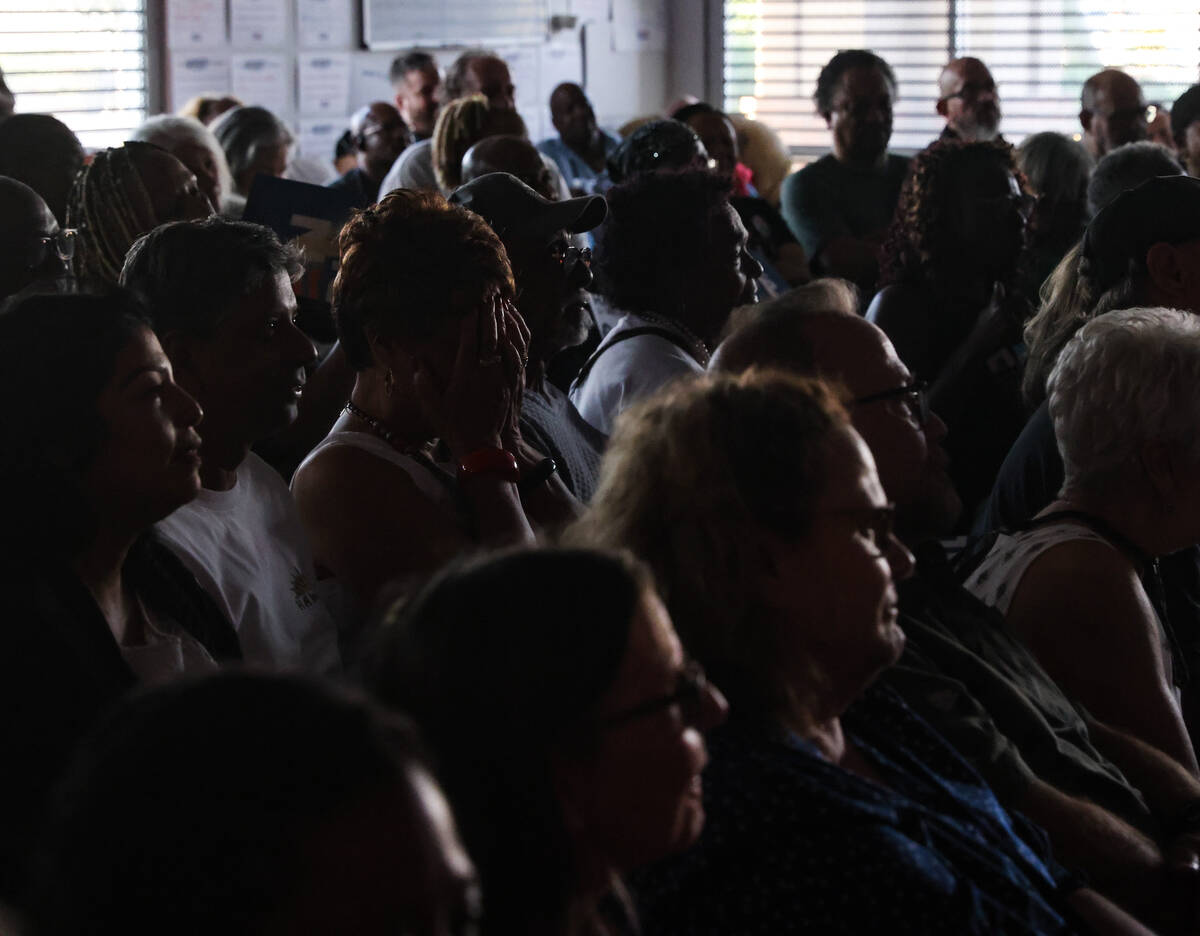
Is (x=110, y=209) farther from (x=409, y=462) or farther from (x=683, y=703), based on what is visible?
(x=683, y=703)

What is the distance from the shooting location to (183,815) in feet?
2.36

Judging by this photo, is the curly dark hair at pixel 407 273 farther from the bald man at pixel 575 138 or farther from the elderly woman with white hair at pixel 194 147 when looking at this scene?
the bald man at pixel 575 138

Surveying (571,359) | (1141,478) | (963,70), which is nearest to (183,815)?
(1141,478)

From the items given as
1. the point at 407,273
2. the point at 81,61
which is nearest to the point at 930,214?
the point at 407,273

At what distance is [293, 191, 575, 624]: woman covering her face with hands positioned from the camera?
2305 millimetres

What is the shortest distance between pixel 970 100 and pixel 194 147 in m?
3.69

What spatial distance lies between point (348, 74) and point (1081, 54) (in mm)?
4924

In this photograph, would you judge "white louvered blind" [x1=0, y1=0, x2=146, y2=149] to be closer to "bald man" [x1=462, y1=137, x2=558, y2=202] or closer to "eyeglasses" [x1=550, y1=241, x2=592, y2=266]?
"bald man" [x1=462, y1=137, x2=558, y2=202]

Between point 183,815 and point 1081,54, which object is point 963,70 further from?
point 183,815

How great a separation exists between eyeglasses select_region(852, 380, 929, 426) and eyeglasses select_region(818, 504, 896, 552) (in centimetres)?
51

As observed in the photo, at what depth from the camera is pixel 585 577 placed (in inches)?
43.7

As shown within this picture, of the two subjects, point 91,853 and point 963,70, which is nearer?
point 91,853

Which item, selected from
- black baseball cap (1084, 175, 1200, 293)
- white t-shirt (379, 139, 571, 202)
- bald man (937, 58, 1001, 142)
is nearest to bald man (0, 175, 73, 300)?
black baseball cap (1084, 175, 1200, 293)

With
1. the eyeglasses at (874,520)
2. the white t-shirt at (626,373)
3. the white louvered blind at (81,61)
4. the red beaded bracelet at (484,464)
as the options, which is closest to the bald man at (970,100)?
the white louvered blind at (81,61)
